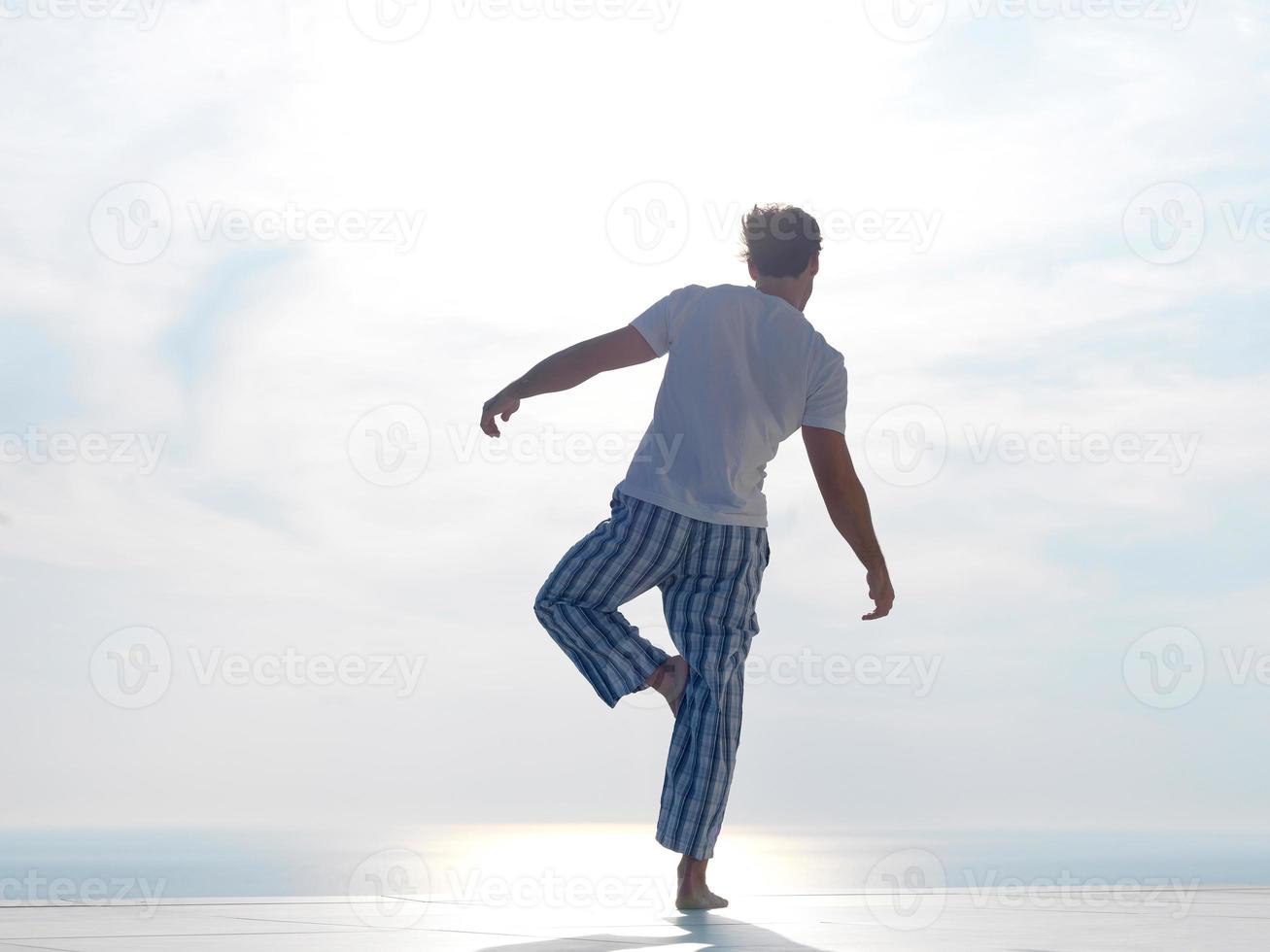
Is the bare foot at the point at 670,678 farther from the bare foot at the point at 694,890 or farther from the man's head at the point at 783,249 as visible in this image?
the man's head at the point at 783,249

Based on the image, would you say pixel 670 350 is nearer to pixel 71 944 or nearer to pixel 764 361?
pixel 764 361

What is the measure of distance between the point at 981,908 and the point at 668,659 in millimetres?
932

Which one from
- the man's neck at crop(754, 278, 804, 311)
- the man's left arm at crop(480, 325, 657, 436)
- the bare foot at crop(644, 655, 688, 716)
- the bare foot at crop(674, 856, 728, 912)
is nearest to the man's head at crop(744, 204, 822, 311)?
the man's neck at crop(754, 278, 804, 311)

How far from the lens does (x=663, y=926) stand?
250 cm

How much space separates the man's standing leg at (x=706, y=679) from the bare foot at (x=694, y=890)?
1 centimetres

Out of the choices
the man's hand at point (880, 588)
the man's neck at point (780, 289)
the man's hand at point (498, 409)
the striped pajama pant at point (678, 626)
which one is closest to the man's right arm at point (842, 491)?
the man's hand at point (880, 588)

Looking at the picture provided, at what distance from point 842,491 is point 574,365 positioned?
2.52ft

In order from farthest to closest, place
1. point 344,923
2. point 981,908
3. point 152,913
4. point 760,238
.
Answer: point 760,238 < point 981,908 < point 152,913 < point 344,923

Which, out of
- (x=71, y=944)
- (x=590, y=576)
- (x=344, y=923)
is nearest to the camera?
(x=71, y=944)

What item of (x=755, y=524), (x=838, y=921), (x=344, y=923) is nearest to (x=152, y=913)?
(x=344, y=923)

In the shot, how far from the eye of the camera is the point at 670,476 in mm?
3178

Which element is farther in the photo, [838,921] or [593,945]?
[838,921]

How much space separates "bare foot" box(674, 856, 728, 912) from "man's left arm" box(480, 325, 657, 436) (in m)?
1.21

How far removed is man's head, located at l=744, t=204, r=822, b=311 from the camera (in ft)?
11.1
